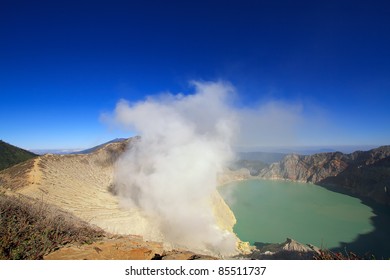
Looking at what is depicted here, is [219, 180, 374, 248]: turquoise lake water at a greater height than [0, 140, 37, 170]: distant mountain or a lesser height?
lesser

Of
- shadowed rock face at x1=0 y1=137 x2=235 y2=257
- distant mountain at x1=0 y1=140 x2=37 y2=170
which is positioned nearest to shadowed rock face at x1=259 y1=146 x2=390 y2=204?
shadowed rock face at x1=0 y1=137 x2=235 y2=257

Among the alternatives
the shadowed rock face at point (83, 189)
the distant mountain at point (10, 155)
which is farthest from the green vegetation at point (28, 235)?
the distant mountain at point (10, 155)

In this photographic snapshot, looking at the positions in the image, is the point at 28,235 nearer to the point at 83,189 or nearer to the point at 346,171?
the point at 83,189

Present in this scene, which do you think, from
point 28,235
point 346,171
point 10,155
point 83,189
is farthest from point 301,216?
point 10,155

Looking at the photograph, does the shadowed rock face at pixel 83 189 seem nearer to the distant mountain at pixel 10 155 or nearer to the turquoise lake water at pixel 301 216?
the turquoise lake water at pixel 301 216

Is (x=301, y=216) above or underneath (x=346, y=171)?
underneath

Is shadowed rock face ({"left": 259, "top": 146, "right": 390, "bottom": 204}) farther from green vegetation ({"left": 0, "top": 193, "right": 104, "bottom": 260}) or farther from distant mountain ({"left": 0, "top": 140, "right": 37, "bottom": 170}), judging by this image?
distant mountain ({"left": 0, "top": 140, "right": 37, "bottom": 170})

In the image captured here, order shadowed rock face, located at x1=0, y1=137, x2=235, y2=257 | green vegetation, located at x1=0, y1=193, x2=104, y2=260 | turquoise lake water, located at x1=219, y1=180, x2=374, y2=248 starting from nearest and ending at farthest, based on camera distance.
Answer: green vegetation, located at x1=0, y1=193, x2=104, y2=260, shadowed rock face, located at x1=0, y1=137, x2=235, y2=257, turquoise lake water, located at x1=219, y1=180, x2=374, y2=248
